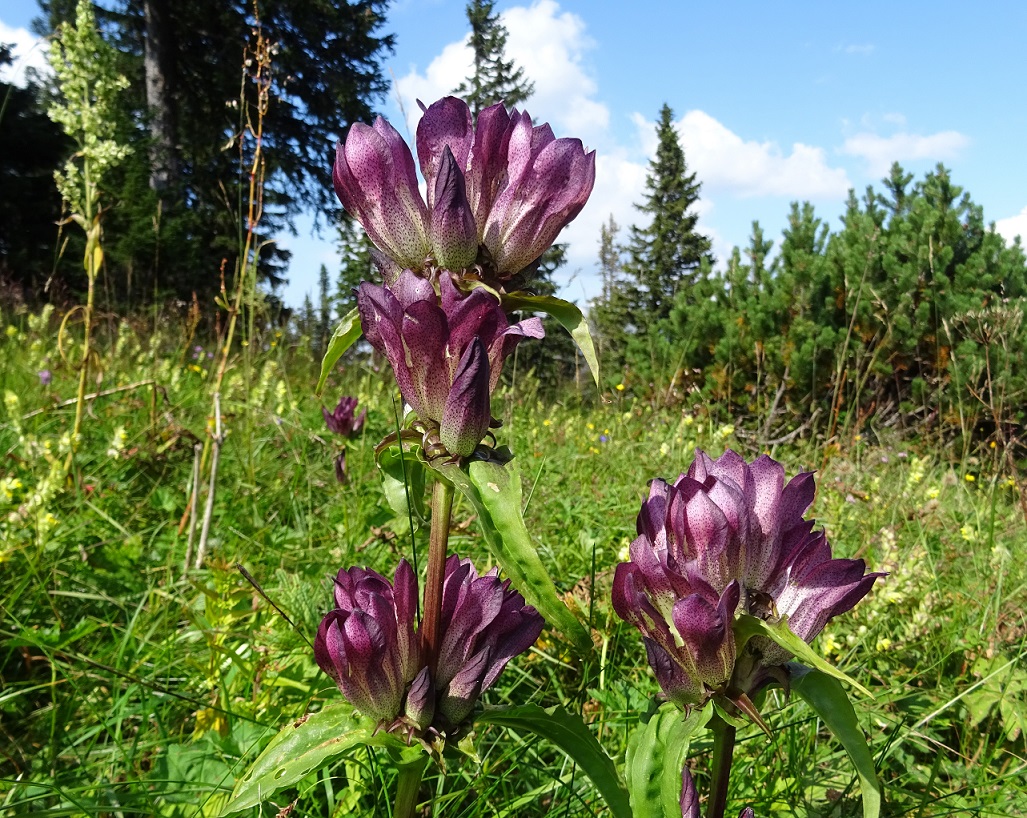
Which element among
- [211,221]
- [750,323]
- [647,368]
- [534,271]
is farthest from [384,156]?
[211,221]

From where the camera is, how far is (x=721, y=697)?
0.82 meters

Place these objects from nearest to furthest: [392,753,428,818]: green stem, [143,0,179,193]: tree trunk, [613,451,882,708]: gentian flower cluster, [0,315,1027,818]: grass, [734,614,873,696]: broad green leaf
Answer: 1. [734,614,873,696]: broad green leaf
2. [613,451,882,708]: gentian flower cluster
3. [392,753,428,818]: green stem
4. [0,315,1027,818]: grass
5. [143,0,179,193]: tree trunk

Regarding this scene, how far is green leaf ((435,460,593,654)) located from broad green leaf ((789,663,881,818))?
254 millimetres

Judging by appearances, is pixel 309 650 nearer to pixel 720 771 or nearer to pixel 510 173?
pixel 720 771

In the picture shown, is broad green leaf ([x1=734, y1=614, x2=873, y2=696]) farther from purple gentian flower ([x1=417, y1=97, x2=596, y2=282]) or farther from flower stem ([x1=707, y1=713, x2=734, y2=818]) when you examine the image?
purple gentian flower ([x1=417, y1=97, x2=596, y2=282])

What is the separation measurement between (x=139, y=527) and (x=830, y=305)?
6150mm

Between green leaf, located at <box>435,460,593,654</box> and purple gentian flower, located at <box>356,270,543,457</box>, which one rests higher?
purple gentian flower, located at <box>356,270,543,457</box>

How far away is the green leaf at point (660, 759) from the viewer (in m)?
0.76

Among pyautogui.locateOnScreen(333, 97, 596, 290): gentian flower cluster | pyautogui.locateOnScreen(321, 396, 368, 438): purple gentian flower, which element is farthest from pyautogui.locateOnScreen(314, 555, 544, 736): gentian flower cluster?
pyautogui.locateOnScreen(321, 396, 368, 438): purple gentian flower

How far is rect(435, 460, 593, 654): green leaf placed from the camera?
76cm

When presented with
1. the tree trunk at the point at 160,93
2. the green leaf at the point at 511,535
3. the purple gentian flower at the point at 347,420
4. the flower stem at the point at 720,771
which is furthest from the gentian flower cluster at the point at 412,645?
the tree trunk at the point at 160,93

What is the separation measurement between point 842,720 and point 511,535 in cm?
40

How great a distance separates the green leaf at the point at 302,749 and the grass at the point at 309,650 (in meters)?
0.16

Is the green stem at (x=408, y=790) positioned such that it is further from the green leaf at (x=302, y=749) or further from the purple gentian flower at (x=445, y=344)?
the purple gentian flower at (x=445, y=344)
